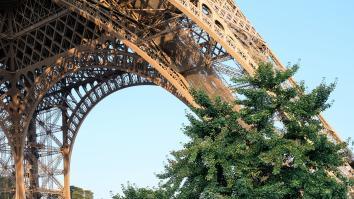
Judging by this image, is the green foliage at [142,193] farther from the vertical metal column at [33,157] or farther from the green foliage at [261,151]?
the vertical metal column at [33,157]

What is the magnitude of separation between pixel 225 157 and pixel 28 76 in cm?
2092

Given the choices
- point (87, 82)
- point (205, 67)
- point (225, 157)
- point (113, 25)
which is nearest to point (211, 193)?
point (225, 157)

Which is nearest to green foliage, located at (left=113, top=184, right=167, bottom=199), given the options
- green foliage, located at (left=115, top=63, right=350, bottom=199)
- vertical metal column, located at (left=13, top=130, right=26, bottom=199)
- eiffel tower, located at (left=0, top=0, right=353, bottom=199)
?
green foliage, located at (left=115, top=63, right=350, bottom=199)

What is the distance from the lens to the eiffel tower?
2392cm

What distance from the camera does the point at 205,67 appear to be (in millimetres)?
24797

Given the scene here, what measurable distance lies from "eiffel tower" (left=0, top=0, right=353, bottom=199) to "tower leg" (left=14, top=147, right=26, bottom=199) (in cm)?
5

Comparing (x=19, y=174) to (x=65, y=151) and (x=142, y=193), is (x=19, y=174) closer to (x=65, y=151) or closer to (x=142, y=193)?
(x=65, y=151)

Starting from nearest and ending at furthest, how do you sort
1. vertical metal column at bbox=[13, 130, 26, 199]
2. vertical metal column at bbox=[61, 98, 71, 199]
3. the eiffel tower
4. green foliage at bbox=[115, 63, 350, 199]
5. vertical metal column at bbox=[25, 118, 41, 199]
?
green foliage at bbox=[115, 63, 350, 199] → the eiffel tower → vertical metal column at bbox=[13, 130, 26, 199] → vertical metal column at bbox=[25, 118, 41, 199] → vertical metal column at bbox=[61, 98, 71, 199]

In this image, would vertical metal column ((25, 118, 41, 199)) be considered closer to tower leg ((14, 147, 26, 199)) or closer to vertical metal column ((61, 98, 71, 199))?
tower leg ((14, 147, 26, 199))

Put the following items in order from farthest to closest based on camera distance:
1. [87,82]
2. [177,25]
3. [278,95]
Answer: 1. [87,82]
2. [177,25]
3. [278,95]

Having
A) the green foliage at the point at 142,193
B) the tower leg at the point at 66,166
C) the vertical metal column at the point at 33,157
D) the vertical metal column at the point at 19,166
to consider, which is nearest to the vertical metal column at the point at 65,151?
the tower leg at the point at 66,166

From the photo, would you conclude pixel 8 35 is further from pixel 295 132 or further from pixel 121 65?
pixel 295 132

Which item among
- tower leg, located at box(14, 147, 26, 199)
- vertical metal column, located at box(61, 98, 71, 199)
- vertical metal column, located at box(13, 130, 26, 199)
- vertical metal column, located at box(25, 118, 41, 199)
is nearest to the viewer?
vertical metal column, located at box(13, 130, 26, 199)

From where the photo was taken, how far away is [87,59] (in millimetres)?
31297
